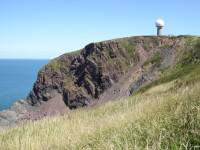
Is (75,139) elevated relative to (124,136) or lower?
lower

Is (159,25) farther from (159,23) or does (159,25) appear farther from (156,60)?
(156,60)

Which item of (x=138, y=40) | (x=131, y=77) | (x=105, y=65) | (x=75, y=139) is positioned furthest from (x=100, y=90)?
(x=75, y=139)

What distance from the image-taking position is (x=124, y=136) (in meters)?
4.27

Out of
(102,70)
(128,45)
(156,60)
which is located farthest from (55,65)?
(156,60)

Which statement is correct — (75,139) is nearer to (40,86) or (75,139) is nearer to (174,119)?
(174,119)

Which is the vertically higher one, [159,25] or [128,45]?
[159,25]

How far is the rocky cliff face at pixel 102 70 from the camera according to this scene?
6391cm

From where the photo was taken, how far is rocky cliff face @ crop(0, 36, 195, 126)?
210 feet

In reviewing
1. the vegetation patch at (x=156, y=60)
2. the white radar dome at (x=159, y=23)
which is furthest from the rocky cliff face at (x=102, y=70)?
the white radar dome at (x=159, y=23)

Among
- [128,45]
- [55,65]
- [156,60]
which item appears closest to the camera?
[156,60]

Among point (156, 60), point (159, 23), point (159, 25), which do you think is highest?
point (159, 23)

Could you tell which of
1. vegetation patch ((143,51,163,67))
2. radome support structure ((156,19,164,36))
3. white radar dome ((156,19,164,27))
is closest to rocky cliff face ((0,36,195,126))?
vegetation patch ((143,51,163,67))

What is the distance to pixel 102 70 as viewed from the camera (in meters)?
76.8

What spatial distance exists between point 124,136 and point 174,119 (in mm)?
1245
